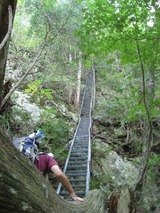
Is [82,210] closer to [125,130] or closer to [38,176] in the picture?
[38,176]

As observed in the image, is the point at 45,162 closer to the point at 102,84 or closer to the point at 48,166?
the point at 48,166

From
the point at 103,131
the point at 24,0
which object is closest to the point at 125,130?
the point at 103,131

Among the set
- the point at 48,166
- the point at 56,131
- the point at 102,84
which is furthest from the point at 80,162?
the point at 102,84

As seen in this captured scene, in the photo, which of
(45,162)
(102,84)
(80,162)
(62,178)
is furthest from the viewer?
(102,84)

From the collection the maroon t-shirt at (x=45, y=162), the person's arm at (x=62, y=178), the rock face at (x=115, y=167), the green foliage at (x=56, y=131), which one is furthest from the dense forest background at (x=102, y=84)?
the maroon t-shirt at (x=45, y=162)

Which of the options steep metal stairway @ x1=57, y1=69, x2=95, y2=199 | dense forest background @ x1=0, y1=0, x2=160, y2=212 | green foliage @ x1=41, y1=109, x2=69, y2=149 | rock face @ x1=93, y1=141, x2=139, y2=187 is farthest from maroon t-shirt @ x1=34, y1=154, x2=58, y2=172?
rock face @ x1=93, y1=141, x2=139, y2=187

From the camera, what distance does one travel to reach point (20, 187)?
1.30 metres

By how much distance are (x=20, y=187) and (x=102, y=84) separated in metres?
16.7

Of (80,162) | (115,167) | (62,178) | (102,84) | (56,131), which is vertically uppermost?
(102,84)

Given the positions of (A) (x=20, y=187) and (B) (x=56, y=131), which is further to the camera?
(B) (x=56, y=131)

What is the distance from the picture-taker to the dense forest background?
4258 mm

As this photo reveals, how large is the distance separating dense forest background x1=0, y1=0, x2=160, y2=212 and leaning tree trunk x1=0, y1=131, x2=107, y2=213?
1134mm

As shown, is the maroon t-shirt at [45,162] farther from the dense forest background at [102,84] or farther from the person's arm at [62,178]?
the dense forest background at [102,84]

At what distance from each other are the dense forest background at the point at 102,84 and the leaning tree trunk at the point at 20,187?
113cm
